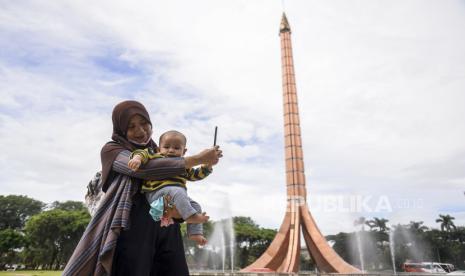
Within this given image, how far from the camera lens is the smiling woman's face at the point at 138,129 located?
1.97 metres

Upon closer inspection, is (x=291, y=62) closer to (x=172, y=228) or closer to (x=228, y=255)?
(x=172, y=228)

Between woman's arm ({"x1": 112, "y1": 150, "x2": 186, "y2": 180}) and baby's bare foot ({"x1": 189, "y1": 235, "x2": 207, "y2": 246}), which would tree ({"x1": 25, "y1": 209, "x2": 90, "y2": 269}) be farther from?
woman's arm ({"x1": 112, "y1": 150, "x2": 186, "y2": 180})

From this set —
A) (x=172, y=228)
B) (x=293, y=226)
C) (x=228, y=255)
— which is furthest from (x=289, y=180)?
(x=228, y=255)

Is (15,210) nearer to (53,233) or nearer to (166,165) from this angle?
(53,233)

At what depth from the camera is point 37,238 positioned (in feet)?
84.7

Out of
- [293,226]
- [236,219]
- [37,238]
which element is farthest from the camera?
[236,219]

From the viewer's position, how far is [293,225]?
1717cm

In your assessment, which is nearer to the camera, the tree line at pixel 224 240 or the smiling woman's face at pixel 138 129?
the smiling woman's face at pixel 138 129

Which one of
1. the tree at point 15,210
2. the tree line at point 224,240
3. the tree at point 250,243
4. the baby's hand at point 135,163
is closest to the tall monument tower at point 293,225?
the tree line at point 224,240

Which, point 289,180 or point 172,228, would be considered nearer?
point 172,228

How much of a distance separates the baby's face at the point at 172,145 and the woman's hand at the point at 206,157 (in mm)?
122

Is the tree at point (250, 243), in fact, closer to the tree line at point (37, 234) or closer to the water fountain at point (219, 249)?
the water fountain at point (219, 249)

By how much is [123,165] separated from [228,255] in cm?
3770

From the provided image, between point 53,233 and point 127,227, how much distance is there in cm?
2849
